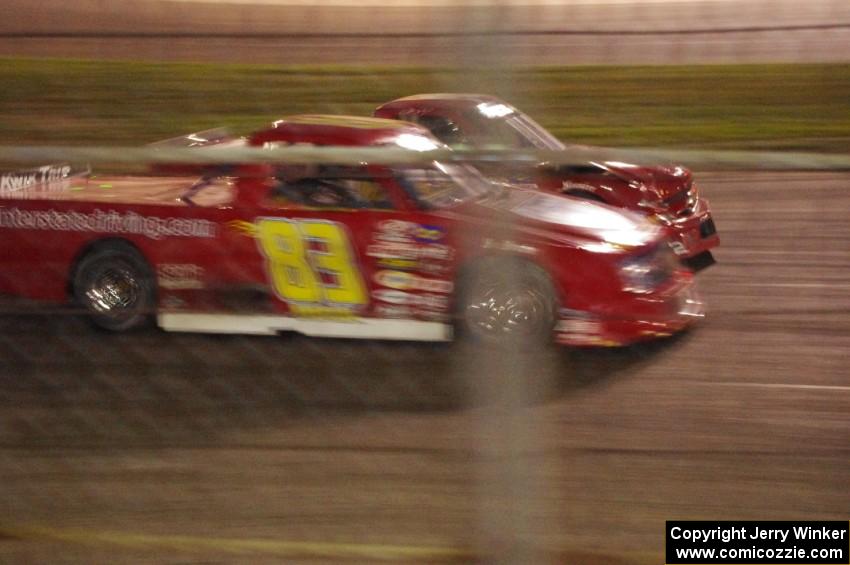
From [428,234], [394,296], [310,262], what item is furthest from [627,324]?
[310,262]

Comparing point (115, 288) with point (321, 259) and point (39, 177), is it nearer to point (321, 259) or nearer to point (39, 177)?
point (39, 177)

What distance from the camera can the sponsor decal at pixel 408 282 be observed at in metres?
2.94

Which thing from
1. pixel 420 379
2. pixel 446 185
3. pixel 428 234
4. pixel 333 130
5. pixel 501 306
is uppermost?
pixel 333 130

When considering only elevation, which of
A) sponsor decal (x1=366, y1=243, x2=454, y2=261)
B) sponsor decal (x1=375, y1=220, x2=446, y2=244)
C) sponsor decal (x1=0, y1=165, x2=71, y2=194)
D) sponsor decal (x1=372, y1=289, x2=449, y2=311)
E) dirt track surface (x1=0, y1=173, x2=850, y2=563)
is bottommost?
dirt track surface (x1=0, y1=173, x2=850, y2=563)

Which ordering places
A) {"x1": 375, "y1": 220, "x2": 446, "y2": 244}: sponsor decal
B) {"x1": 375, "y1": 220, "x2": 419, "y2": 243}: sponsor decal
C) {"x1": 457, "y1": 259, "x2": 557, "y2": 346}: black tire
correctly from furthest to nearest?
{"x1": 375, "y1": 220, "x2": 419, "y2": 243}: sponsor decal, {"x1": 375, "y1": 220, "x2": 446, "y2": 244}: sponsor decal, {"x1": 457, "y1": 259, "x2": 557, "y2": 346}: black tire

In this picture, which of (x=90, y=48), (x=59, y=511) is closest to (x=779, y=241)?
(x=90, y=48)

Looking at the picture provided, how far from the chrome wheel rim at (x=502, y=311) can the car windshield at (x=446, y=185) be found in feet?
0.89

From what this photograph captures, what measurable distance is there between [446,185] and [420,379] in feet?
2.47

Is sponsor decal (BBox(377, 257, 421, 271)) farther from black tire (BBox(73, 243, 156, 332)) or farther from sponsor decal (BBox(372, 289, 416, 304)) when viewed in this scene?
black tire (BBox(73, 243, 156, 332))

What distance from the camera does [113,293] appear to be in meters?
3.07

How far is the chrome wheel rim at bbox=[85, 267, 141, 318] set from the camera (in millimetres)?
2883

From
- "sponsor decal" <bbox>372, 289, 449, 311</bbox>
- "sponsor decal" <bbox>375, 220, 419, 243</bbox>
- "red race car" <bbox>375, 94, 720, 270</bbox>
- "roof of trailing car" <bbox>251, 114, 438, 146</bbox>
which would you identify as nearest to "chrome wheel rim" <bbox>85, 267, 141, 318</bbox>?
"roof of trailing car" <bbox>251, 114, 438, 146</bbox>

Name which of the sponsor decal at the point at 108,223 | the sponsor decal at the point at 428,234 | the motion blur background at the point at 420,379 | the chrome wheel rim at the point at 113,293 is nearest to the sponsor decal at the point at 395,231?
the sponsor decal at the point at 428,234

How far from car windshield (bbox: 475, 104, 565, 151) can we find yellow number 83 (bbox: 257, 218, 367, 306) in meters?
0.74
